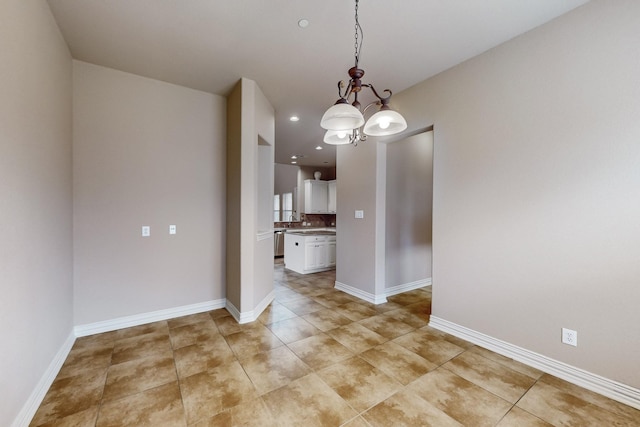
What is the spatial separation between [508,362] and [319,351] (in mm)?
1623

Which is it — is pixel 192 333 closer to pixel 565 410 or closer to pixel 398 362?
pixel 398 362

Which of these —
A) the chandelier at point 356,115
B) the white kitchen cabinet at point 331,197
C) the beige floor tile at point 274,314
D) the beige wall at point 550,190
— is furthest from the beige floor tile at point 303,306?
the white kitchen cabinet at point 331,197

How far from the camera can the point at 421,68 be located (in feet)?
9.13

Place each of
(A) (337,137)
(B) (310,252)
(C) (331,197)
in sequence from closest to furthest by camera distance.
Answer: (A) (337,137) → (B) (310,252) → (C) (331,197)

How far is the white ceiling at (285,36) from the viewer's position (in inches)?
77.2

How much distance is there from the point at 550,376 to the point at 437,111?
2592 millimetres

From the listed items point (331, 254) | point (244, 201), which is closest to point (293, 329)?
point (244, 201)

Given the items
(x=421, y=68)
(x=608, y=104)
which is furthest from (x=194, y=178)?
(x=608, y=104)

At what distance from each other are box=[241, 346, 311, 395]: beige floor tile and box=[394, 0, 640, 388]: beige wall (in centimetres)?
170

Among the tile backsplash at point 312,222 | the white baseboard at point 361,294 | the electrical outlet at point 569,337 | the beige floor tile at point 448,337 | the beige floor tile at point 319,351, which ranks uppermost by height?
the tile backsplash at point 312,222

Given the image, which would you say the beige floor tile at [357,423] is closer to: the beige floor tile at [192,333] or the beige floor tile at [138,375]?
the beige floor tile at [138,375]

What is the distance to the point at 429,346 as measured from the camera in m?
2.52

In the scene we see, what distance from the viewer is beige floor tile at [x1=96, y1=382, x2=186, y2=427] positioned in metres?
1.59

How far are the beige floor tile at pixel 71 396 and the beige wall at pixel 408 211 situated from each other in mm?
3363
